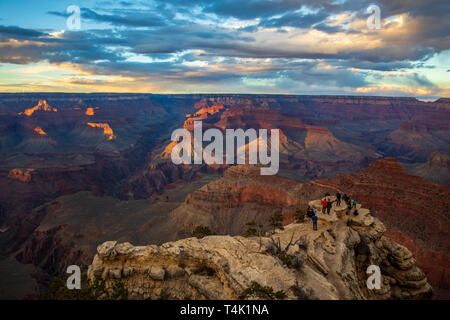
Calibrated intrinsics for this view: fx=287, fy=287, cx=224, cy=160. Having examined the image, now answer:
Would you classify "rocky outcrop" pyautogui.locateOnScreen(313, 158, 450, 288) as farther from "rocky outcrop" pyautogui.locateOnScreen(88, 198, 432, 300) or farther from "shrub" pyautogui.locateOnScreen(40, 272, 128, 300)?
"shrub" pyautogui.locateOnScreen(40, 272, 128, 300)

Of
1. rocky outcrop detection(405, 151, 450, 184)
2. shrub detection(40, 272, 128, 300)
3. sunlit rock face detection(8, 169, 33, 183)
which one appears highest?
shrub detection(40, 272, 128, 300)

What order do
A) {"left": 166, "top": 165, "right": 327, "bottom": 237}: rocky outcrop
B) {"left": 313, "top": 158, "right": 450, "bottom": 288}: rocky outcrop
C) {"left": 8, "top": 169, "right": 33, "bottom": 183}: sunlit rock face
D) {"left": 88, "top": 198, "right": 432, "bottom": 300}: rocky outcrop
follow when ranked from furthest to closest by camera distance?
{"left": 8, "top": 169, "right": 33, "bottom": 183}: sunlit rock face
{"left": 166, "top": 165, "right": 327, "bottom": 237}: rocky outcrop
{"left": 313, "top": 158, "right": 450, "bottom": 288}: rocky outcrop
{"left": 88, "top": 198, "right": 432, "bottom": 300}: rocky outcrop

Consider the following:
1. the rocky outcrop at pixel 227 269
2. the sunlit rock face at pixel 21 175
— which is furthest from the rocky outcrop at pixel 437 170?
the sunlit rock face at pixel 21 175

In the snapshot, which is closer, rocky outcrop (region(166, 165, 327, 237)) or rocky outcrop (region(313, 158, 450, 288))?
rocky outcrop (region(313, 158, 450, 288))

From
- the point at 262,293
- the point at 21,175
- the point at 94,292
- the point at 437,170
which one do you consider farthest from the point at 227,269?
the point at 21,175

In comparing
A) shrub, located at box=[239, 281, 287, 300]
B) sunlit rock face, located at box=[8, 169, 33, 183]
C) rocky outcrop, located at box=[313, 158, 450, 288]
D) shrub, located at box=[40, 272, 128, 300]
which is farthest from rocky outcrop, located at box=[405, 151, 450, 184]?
sunlit rock face, located at box=[8, 169, 33, 183]

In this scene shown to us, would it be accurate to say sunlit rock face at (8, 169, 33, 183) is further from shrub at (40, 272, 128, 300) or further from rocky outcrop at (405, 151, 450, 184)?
rocky outcrop at (405, 151, 450, 184)

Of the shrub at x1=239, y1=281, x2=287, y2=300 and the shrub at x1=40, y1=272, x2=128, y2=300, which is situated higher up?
the shrub at x1=239, y1=281, x2=287, y2=300

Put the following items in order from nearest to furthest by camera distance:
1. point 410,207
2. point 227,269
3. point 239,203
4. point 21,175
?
point 227,269, point 410,207, point 239,203, point 21,175

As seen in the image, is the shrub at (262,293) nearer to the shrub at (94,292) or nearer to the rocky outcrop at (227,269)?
the rocky outcrop at (227,269)

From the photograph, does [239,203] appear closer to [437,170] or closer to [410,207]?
[410,207]

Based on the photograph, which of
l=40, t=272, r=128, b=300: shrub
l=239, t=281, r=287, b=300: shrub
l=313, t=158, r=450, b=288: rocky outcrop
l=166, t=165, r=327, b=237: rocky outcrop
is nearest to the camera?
l=239, t=281, r=287, b=300: shrub
